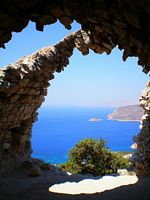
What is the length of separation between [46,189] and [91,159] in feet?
33.7

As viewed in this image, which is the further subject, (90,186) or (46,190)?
(90,186)

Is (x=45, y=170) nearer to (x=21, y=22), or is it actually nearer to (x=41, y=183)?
(x=41, y=183)

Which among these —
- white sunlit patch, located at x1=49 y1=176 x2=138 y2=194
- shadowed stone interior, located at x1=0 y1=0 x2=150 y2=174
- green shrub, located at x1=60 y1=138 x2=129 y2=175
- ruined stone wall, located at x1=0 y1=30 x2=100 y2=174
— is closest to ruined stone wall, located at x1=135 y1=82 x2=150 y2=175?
shadowed stone interior, located at x1=0 y1=0 x2=150 y2=174

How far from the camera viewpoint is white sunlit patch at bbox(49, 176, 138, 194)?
1060 cm

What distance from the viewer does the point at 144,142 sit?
1227cm

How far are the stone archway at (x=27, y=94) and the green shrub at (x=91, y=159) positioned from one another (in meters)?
6.91

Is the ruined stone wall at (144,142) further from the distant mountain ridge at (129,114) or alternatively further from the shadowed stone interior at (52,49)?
the distant mountain ridge at (129,114)

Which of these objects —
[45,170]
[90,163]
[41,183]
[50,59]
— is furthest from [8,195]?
[90,163]

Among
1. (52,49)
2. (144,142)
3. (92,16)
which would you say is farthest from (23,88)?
(92,16)

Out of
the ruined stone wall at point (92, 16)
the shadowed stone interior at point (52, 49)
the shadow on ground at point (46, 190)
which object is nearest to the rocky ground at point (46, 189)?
the shadow on ground at point (46, 190)

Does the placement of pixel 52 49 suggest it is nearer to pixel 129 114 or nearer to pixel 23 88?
pixel 23 88

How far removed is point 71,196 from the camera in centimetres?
979

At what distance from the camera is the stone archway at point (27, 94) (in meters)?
12.2

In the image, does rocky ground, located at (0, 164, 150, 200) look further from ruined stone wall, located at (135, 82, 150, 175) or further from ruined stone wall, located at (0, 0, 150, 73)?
ruined stone wall, located at (0, 0, 150, 73)
